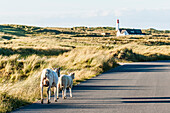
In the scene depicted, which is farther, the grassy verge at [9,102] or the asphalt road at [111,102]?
the asphalt road at [111,102]

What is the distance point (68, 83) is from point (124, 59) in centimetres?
2992

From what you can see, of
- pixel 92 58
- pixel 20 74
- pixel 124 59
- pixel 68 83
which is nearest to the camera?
pixel 68 83

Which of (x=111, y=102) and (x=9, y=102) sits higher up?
(x=9, y=102)

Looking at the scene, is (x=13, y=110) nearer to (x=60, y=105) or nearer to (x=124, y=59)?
(x=60, y=105)

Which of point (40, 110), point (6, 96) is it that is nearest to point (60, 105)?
point (40, 110)

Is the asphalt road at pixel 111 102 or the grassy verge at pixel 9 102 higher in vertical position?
the grassy verge at pixel 9 102

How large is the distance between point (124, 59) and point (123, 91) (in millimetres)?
27667

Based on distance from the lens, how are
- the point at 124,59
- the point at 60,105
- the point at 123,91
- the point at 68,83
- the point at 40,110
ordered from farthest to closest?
1. the point at 124,59
2. the point at 123,91
3. the point at 68,83
4. the point at 60,105
5. the point at 40,110

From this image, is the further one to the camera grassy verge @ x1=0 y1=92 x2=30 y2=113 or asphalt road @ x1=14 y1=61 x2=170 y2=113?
asphalt road @ x1=14 y1=61 x2=170 y2=113

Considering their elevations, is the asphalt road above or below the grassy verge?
below

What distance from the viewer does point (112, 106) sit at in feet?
34.0

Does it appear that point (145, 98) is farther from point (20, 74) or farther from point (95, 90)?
point (20, 74)

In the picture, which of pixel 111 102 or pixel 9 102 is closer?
pixel 9 102

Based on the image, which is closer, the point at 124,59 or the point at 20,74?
the point at 20,74
